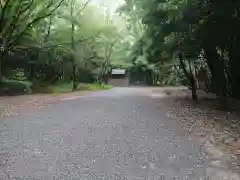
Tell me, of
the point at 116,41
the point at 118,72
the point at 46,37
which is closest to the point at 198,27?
the point at 46,37

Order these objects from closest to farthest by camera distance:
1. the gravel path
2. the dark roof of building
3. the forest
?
1. the gravel path
2. the forest
3. the dark roof of building

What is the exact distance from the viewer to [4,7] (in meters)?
17.8

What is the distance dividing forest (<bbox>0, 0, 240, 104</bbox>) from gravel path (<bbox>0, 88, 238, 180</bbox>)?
11.8 feet

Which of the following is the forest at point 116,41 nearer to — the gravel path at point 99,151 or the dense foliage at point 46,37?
the dense foliage at point 46,37

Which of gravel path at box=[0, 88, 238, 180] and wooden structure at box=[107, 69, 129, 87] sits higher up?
wooden structure at box=[107, 69, 129, 87]

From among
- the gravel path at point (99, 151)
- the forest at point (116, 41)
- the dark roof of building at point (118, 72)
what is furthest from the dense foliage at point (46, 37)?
the dark roof of building at point (118, 72)

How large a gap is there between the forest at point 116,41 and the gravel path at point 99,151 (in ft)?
11.8

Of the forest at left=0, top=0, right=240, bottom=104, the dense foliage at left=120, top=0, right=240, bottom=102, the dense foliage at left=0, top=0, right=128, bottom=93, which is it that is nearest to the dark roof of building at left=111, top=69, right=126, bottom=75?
the forest at left=0, top=0, right=240, bottom=104

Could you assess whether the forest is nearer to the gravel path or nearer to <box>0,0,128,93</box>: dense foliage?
<box>0,0,128,93</box>: dense foliage

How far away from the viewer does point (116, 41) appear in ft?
130

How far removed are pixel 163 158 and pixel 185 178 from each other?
114cm

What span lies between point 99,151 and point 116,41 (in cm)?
3345

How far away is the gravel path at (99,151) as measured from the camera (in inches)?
215

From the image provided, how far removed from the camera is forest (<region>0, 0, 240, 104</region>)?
38.8ft
